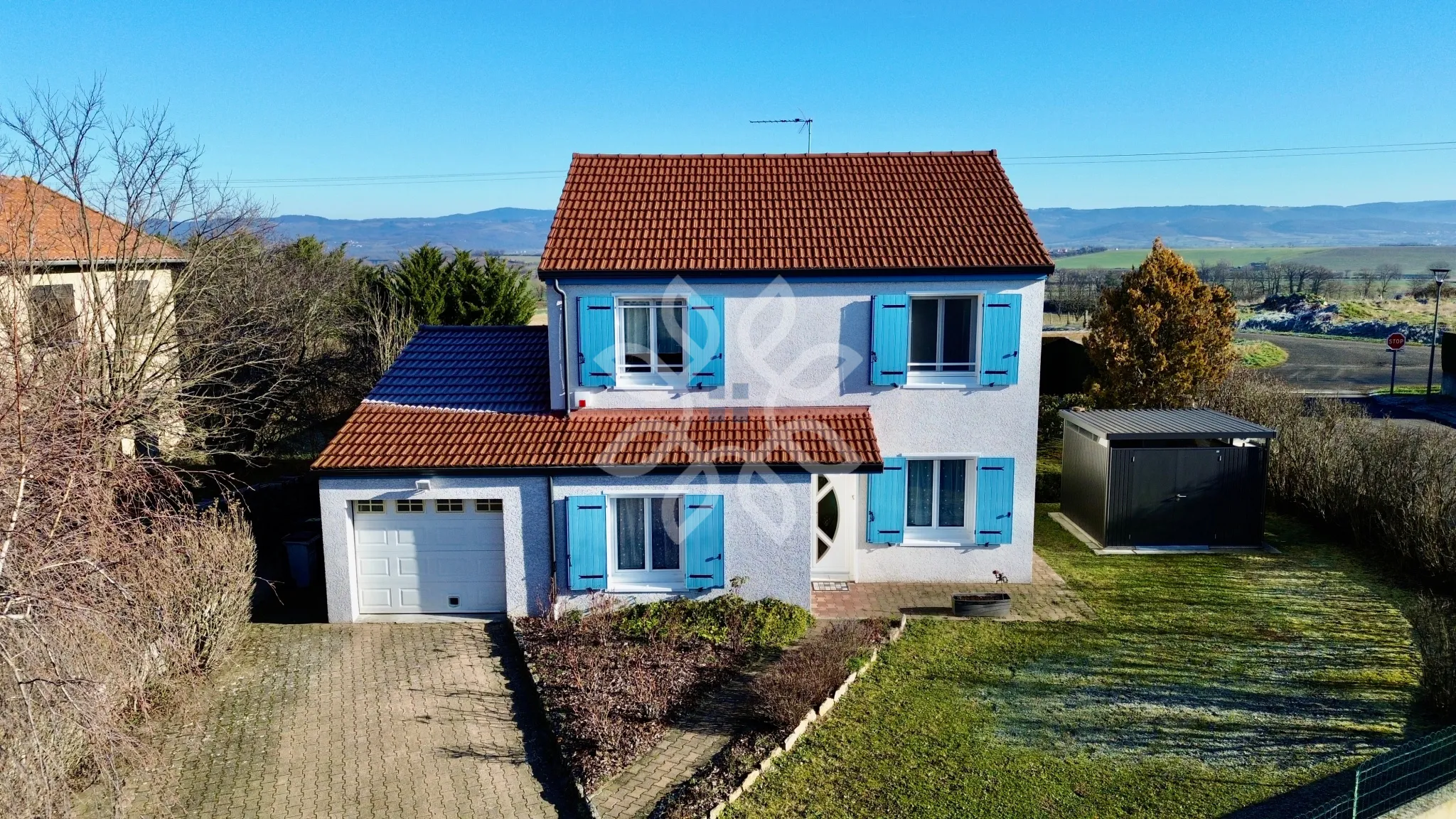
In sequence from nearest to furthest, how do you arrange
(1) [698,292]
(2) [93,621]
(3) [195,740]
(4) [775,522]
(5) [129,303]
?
1. (2) [93,621]
2. (3) [195,740]
3. (4) [775,522]
4. (1) [698,292]
5. (5) [129,303]

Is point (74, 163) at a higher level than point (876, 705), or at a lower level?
higher

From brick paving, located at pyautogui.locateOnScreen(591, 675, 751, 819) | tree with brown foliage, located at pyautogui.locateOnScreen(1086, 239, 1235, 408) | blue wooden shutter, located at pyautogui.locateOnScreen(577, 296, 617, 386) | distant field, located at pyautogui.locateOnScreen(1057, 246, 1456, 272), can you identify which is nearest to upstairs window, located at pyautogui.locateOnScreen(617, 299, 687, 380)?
blue wooden shutter, located at pyautogui.locateOnScreen(577, 296, 617, 386)

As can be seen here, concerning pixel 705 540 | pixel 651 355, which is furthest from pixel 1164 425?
pixel 651 355

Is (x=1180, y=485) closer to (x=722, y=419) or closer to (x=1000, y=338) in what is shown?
(x=1000, y=338)

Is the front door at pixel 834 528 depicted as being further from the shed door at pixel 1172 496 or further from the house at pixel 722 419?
the shed door at pixel 1172 496

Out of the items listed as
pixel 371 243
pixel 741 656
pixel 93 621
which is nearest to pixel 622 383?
pixel 741 656

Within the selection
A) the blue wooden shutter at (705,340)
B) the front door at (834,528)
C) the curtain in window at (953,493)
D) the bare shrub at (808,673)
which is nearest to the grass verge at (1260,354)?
the curtain in window at (953,493)

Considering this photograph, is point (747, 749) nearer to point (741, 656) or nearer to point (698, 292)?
point (741, 656)
